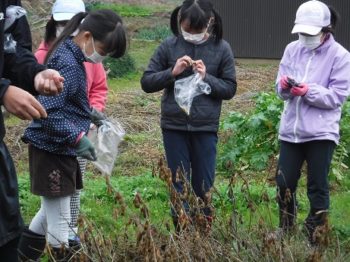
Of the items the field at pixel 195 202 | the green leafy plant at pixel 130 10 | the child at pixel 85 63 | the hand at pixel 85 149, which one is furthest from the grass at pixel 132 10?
the hand at pixel 85 149

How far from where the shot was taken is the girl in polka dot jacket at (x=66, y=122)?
4.19 meters

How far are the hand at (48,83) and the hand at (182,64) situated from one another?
2.07 metres

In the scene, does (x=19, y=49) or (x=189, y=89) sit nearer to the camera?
(x=19, y=49)

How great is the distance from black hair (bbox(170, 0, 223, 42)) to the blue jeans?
2.18 ft

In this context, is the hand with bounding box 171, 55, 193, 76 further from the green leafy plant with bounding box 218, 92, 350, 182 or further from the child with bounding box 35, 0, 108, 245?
the green leafy plant with bounding box 218, 92, 350, 182

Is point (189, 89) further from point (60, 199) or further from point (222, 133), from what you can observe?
point (222, 133)

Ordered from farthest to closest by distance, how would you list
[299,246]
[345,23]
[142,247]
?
1. [345,23]
2. [299,246]
3. [142,247]

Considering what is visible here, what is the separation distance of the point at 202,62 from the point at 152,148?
12.5 ft

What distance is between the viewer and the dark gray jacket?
5.11m

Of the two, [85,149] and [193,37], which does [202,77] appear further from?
[85,149]

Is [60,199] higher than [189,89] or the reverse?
the reverse

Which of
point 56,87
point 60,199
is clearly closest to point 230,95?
point 60,199

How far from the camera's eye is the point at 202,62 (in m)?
5.05

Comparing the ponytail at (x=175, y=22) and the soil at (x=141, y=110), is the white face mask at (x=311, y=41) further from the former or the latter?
the soil at (x=141, y=110)
